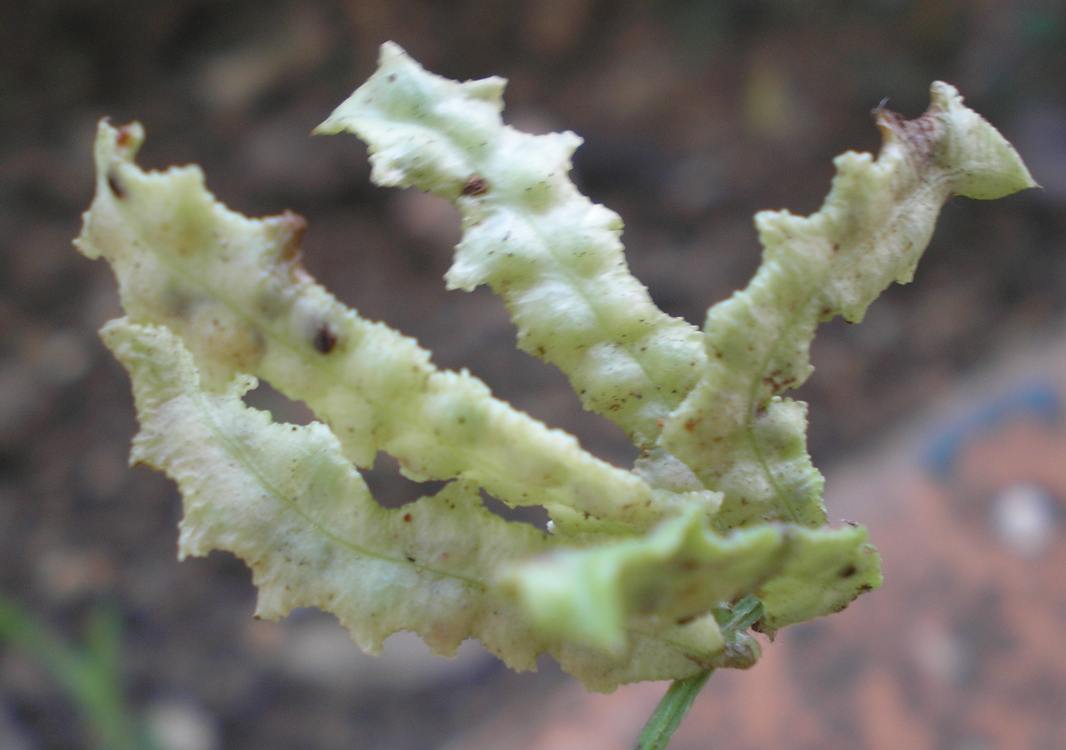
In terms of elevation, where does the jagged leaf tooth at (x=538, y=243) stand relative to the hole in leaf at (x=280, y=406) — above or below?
below

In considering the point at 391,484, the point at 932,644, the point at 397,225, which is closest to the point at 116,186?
the point at 932,644

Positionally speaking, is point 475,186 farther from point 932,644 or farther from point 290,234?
point 932,644

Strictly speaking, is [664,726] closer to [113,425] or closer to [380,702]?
[380,702]

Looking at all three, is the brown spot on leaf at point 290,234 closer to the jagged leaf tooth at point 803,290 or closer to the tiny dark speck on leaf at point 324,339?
the tiny dark speck on leaf at point 324,339

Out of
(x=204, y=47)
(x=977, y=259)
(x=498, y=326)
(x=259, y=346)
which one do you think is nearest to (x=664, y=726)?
(x=259, y=346)

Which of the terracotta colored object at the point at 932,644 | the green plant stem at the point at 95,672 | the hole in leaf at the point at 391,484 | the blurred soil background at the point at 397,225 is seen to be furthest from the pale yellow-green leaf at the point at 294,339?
the hole in leaf at the point at 391,484

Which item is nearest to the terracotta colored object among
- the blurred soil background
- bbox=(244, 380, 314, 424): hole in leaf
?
the blurred soil background

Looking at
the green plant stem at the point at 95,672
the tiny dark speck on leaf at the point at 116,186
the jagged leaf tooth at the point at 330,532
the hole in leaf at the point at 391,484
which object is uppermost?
the hole in leaf at the point at 391,484
